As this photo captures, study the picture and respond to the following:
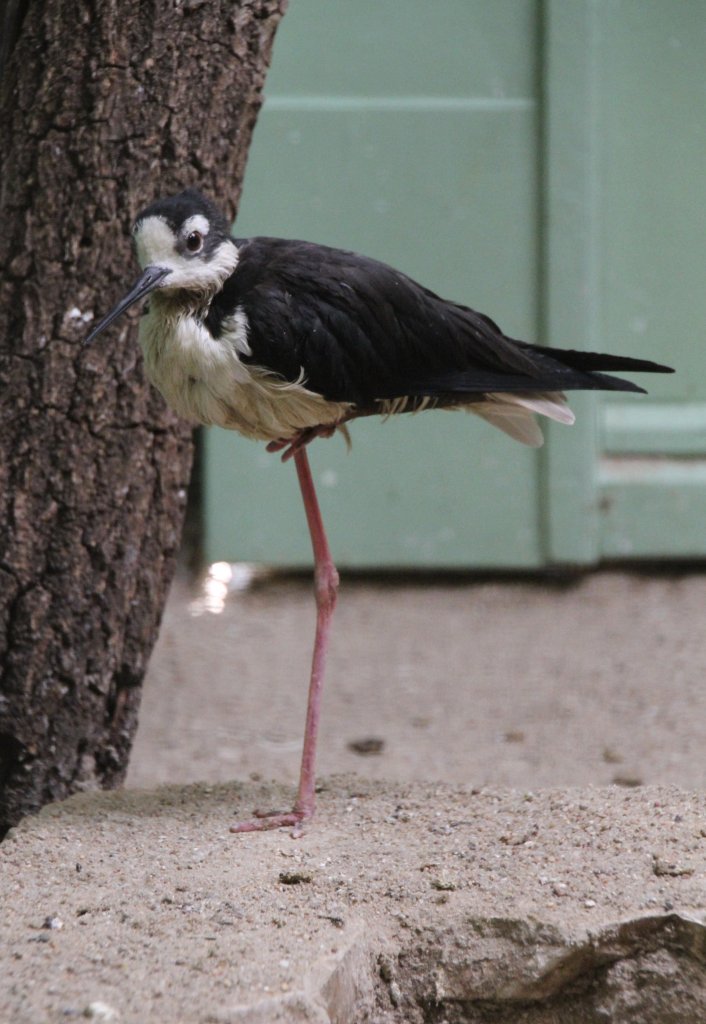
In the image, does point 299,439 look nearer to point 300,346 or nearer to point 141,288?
point 300,346

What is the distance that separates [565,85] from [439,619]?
6.10 ft

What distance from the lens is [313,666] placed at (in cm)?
273

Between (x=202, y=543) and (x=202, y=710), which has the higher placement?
(x=202, y=543)

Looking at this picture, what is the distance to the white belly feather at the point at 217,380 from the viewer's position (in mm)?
2436

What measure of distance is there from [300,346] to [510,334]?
2.42m

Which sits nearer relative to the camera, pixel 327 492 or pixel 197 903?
pixel 197 903

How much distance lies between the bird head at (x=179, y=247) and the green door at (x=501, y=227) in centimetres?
234

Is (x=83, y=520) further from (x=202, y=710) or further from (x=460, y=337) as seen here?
(x=202, y=710)

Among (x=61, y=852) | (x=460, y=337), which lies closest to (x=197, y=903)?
(x=61, y=852)

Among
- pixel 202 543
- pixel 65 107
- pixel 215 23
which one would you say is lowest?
pixel 202 543

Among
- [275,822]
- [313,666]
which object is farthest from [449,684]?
[275,822]

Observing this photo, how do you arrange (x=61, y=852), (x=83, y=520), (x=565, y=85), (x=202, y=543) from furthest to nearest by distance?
(x=202, y=543)
(x=565, y=85)
(x=83, y=520)
(x=61, y=852)

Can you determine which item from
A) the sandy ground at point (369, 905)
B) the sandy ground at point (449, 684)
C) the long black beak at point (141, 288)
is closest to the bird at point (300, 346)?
the long black beak at point (141, 288)

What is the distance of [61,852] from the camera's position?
2479 millimetres
